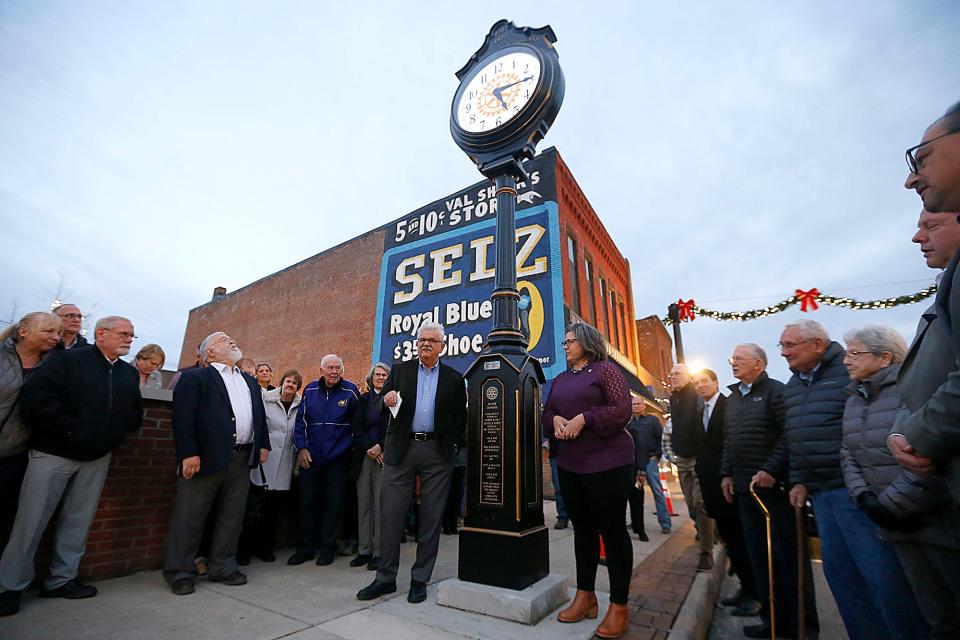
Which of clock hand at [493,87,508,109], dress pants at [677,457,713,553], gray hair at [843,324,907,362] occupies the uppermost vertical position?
clock hand at [493,87,508,109]

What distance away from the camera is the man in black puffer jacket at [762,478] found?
8.90 feet

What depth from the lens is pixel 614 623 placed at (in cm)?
233

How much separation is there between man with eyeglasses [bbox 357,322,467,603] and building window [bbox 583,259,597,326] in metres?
9.50

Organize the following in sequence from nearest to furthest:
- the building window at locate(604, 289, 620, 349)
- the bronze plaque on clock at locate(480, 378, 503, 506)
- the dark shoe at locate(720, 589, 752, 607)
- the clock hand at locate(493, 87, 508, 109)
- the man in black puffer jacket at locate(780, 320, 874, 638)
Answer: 1. the man in black puffer jacket at locate(780, 320, 874, 638)
2. the bronze plaque on clock at locate(480, 378, 503, 506)
3. the dark shoe at locate(720, 589, 752, 607)
4. the clock hand at locate(493, 87, 508, 109)
5. the building window at locate(604, 289, 620, 349)

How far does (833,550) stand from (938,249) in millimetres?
1852

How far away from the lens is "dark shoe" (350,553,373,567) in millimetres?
3861

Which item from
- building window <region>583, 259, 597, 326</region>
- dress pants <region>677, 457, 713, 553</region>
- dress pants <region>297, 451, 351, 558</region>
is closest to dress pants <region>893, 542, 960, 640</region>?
dress pants <region>677, 457, 713, 553</region>

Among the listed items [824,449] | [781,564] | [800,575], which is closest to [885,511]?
[824,449]

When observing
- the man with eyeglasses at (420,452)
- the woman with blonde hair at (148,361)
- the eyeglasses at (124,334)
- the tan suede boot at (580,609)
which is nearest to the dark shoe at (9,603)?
the eyeglasses at (124,334)

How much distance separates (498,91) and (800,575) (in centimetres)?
425

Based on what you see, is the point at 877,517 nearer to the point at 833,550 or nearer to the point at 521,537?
the point at 833,550

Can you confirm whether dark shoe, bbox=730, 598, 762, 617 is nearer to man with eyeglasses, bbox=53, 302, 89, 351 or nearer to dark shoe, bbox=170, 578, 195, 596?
dark shoe, bbox=170, 578, 195, 596

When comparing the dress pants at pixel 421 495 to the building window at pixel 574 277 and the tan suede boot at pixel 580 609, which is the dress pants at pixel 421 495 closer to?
the tan suede boot at pixel 580 609

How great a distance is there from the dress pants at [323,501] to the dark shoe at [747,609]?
3.40 m
